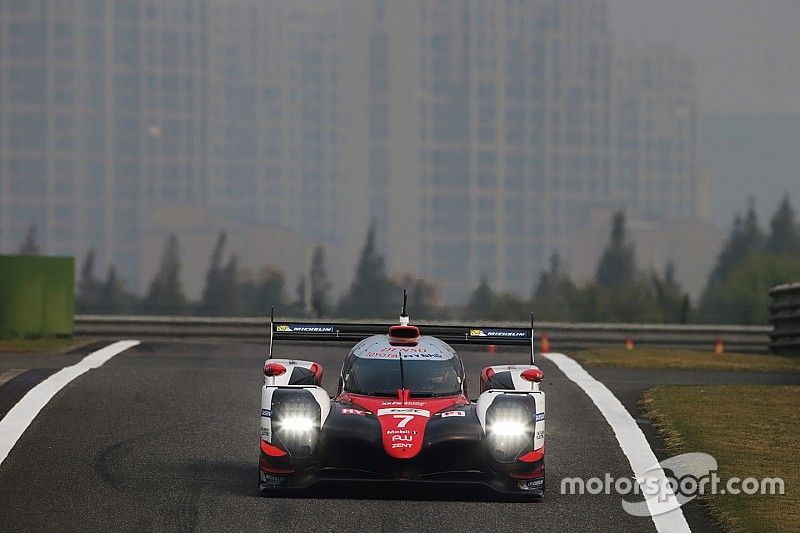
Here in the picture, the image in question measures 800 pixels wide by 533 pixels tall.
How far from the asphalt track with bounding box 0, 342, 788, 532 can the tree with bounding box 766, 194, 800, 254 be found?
99.0m

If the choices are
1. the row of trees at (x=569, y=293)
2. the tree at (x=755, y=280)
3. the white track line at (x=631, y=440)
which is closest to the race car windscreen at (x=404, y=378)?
the white track line at (x=631, y=440)

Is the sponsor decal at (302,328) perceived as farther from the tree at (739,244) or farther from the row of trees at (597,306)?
the tree at (739,244)

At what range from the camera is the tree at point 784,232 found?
113 meters

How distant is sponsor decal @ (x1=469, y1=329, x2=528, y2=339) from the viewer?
1253 centimetres

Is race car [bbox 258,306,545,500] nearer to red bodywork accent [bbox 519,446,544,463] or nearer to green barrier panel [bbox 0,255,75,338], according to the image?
red bodywork accent [bbox 519,446,544,463]

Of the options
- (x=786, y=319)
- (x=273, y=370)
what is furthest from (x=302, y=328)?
(x=786, y=319)

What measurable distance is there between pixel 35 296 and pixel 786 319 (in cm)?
1464

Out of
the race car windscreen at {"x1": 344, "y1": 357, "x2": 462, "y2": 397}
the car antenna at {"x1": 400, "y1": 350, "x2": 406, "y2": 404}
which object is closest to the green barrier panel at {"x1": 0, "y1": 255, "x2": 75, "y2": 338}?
the race car windscreen at {"x1": 344, "y1": 357, "x2": 462, "y2": 397}

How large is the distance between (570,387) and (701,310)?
138ft

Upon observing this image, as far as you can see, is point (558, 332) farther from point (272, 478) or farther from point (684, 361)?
point (272, 478)

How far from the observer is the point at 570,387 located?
1775 cm

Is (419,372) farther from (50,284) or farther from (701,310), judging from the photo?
(701,310)

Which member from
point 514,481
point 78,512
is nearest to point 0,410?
point 78,512

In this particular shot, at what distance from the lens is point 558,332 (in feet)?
115
